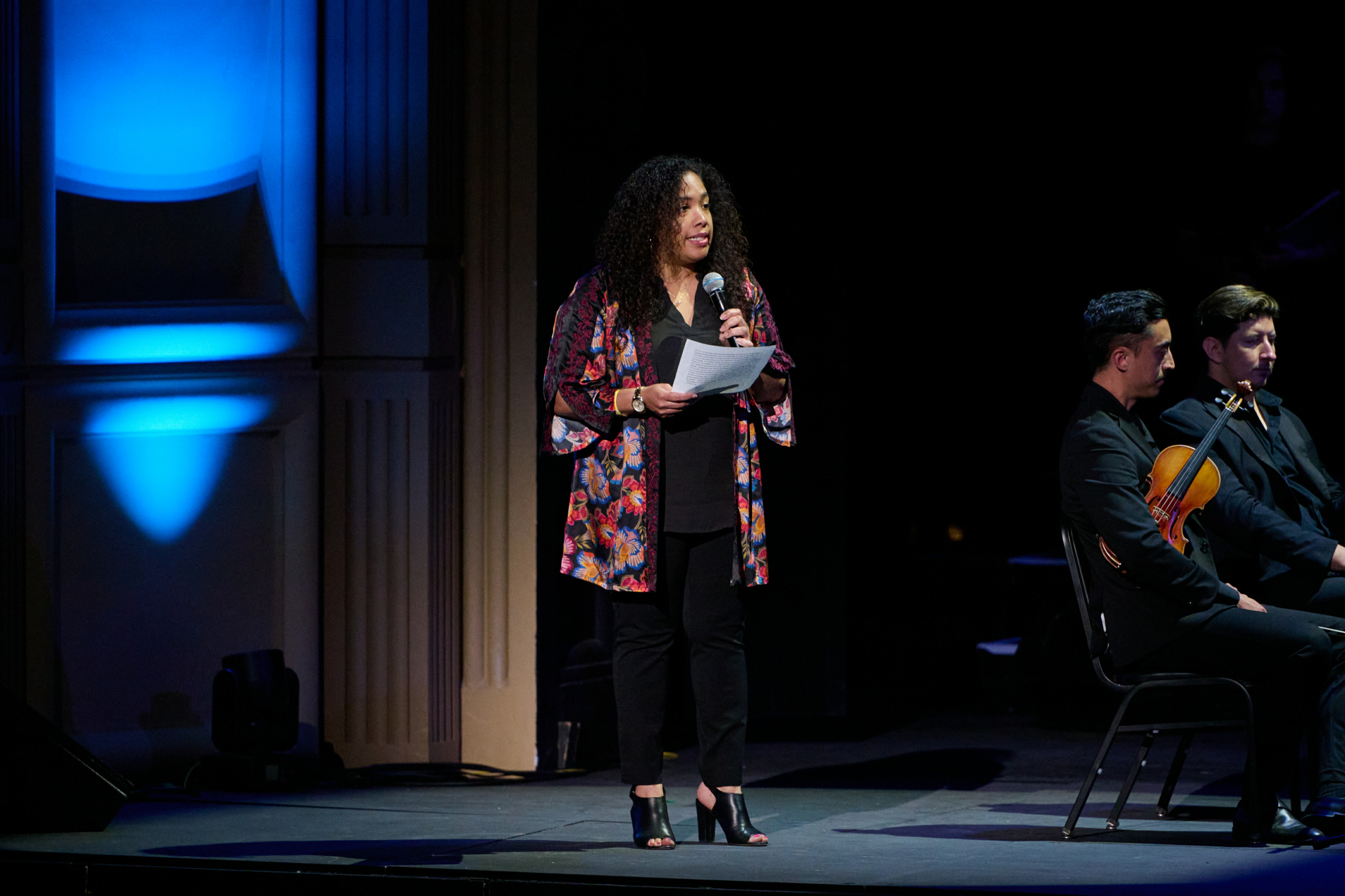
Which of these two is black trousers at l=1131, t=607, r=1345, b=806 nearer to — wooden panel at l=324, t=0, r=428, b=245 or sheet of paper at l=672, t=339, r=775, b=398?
sheet of paper at l=672, t=339, r=775, b=398

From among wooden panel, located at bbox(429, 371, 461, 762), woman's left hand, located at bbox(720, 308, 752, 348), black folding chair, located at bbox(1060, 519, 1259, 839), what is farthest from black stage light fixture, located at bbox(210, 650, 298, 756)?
black folding chair, located at bbox(1060, 519, 1259, 839)

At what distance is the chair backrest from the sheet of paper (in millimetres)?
849

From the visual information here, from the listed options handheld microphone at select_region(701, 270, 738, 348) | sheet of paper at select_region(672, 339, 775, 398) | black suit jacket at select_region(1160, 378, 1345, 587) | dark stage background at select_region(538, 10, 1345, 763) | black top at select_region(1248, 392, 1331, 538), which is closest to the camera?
sheet of paper at select_region(672, 339, 775, 398)

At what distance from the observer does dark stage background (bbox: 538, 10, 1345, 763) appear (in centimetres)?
618

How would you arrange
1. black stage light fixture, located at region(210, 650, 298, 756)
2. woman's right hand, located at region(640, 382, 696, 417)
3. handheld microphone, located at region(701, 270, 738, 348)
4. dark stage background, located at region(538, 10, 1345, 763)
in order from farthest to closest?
dark stage background, located at region(538, 10, 1345, 763) → black stage light fixture, located at region(210, 650, 298, 756) → handheld microphone, located at region(701, 270, 738, 348) → woman's right hand, located at region(640, 382, 696, 417)

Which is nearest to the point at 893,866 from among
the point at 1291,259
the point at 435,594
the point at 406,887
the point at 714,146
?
the point at 406,887

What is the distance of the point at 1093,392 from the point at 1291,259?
2735 millimetres

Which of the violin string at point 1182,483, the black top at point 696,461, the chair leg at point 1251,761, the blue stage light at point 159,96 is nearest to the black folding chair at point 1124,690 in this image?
the chair leg at point 1251,761

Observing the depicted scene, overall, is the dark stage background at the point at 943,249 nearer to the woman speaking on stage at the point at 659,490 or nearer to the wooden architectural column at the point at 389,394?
the wooden architectural column at the point at 389,394

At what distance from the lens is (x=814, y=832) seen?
3992 millimetres

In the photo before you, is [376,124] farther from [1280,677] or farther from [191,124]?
[1280,677]

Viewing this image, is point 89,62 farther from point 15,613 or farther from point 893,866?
point 893,866

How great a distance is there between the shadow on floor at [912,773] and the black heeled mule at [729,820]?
1049mm

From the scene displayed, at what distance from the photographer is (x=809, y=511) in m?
6.36
